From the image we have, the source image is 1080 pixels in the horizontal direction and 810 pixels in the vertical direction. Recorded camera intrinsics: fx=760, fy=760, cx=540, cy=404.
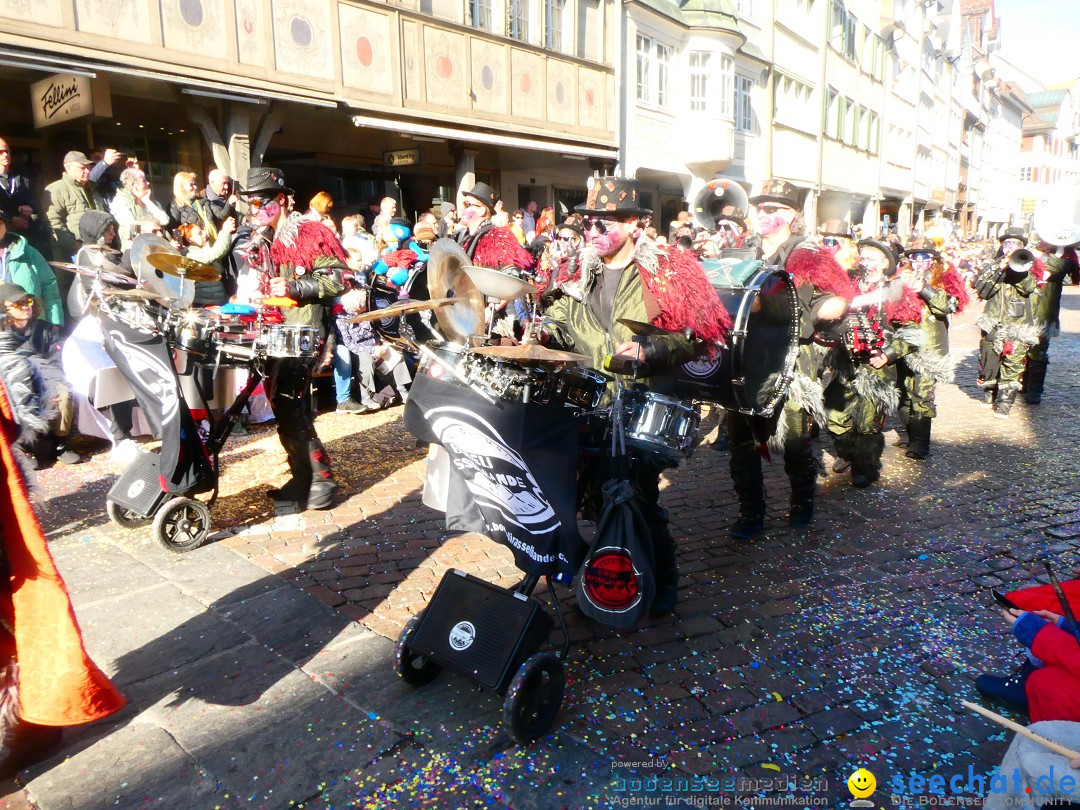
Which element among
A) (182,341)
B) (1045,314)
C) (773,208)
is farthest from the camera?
(1045,314)

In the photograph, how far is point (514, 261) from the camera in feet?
19.3

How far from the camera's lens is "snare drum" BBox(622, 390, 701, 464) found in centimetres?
329

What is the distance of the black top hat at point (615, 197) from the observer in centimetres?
371

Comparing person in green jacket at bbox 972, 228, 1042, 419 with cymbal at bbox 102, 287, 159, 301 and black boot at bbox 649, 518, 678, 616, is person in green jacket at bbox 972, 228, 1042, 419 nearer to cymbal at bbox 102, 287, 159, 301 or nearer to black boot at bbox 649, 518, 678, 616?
black boot at bbox 649, 518, 678, 616

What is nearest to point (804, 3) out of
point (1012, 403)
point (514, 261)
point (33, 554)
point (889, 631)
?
point (1012, 403)

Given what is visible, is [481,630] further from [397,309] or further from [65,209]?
[65,209]

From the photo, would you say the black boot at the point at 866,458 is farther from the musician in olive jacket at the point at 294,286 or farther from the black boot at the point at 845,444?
the musician in olive jacket at the point at 294,286

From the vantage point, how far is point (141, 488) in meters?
4.89

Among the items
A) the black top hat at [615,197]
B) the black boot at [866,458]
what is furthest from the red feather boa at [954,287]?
the black top hat at [615,197]

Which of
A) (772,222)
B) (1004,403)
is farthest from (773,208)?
(1004,403)

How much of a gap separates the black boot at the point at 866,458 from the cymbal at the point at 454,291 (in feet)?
13.3

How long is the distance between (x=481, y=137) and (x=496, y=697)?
41.2 feet

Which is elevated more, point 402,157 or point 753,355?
point 402,157

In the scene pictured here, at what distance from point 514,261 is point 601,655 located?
10.7 feet
